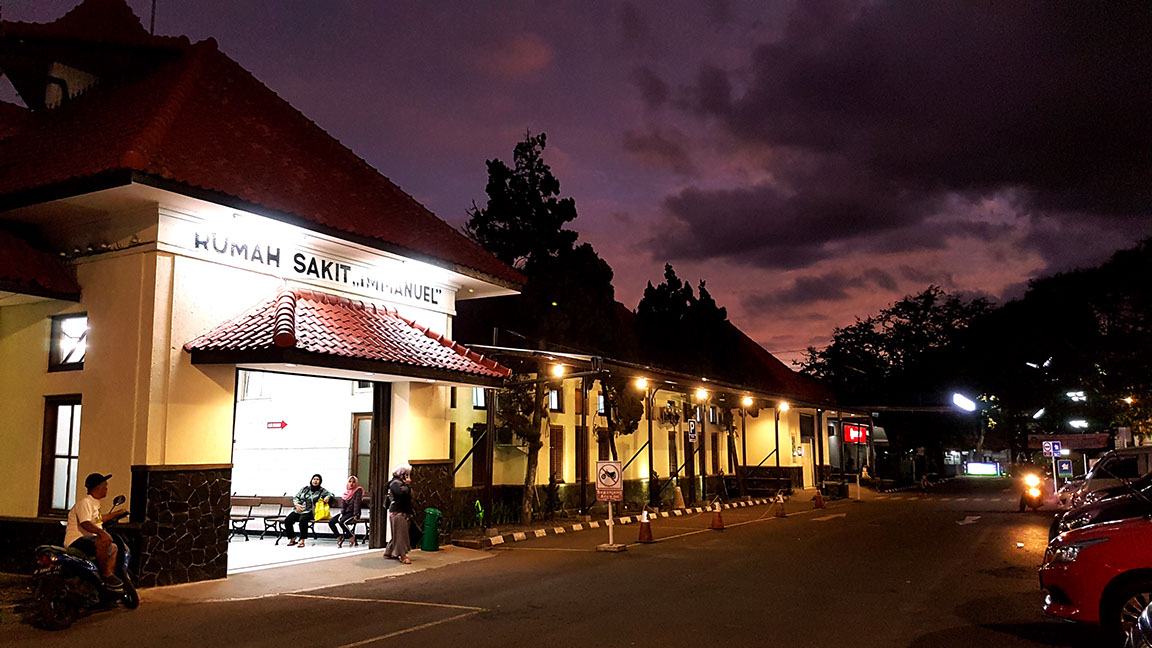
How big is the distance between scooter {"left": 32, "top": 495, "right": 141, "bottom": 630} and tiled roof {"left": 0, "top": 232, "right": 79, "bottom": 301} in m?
4.61

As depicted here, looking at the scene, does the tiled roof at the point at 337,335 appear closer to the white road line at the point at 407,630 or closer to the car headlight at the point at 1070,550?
the white road line at the point at 407,630

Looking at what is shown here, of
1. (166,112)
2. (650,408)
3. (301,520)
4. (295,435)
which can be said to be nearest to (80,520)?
(166,112)

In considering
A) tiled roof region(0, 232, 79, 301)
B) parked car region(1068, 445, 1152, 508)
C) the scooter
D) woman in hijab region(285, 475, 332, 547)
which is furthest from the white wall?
parked car region(1068, 445, 1152, 508)

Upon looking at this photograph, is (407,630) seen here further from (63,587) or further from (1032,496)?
(1032,496)

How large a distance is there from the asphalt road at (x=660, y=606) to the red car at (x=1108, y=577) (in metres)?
0.69

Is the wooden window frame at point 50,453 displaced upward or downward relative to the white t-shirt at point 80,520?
upward

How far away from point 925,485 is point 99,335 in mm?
41244

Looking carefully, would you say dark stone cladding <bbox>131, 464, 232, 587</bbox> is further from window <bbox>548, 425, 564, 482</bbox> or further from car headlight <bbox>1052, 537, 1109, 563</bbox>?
window <bbox>548, 425, 564, 482</bbox>

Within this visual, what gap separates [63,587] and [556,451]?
16.8m

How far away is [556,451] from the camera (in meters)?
25.2

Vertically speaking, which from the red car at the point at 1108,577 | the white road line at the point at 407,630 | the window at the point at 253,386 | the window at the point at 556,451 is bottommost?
the white road line at the point at 407,630

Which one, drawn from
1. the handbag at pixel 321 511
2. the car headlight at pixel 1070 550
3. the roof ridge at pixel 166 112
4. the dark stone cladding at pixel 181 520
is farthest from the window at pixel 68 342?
the car headlight at pixel 1070 550

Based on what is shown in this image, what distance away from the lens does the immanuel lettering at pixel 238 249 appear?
1280 centimetres

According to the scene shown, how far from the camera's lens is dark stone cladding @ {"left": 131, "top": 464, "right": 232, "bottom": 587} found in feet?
38.1
